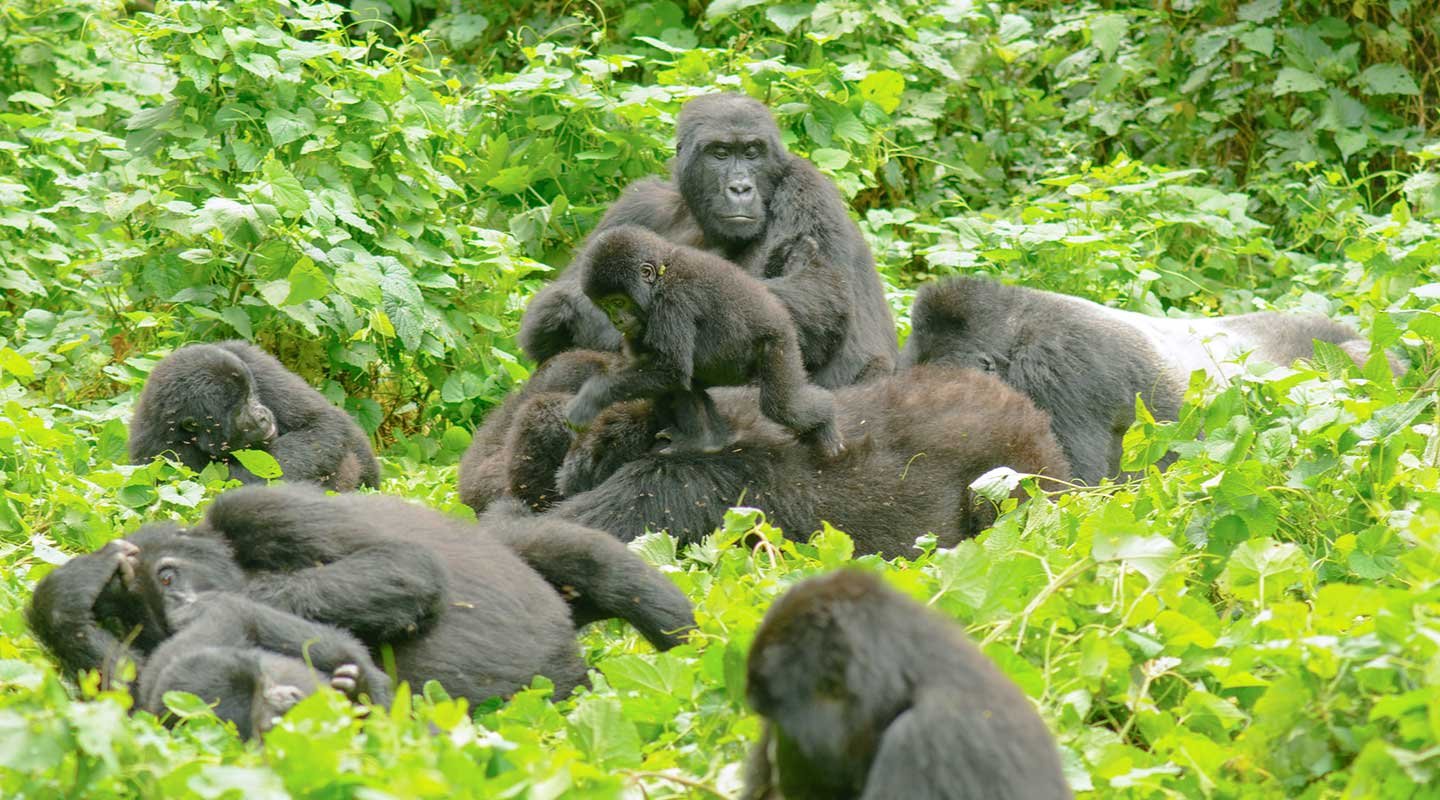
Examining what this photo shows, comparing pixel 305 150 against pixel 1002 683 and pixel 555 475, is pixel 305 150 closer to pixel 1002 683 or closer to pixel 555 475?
pixel 555 475

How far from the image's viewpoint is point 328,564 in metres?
3.50

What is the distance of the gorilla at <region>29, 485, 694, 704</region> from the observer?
3396mm

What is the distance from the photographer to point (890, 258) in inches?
296

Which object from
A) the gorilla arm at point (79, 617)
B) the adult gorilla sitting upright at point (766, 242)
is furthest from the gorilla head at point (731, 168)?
the gorilla arm at point (79, 617)

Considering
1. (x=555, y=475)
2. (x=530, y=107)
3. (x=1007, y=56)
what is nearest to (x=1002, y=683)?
(x=555, y=475)

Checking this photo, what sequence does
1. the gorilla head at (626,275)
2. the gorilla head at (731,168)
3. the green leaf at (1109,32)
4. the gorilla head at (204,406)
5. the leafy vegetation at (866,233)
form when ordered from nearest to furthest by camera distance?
1. the leafy vegetation at (866,233)
2. the gorilla head at (626,275)
3. the gorilla head at (204,406)
4. the gorilla head at (731,168)
5. the green leaf at (1109,32)

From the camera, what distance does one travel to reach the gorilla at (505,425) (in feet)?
16.5

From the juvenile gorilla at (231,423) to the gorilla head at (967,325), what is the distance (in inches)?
74.5

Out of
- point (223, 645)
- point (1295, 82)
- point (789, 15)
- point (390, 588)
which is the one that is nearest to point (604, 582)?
point (390, 588)

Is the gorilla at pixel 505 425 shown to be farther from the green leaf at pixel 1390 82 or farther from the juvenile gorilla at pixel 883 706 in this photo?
the green leaf at pixel 1390 82

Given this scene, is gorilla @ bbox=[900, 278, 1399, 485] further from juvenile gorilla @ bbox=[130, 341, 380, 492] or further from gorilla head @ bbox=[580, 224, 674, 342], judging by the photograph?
juvenile gorilla @ bbox=[130, 341, 380, 492]

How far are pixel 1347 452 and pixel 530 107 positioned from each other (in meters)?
4.21

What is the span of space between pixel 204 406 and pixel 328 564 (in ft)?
6.77

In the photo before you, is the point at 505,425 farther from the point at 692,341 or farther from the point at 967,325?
the point at 967,325
